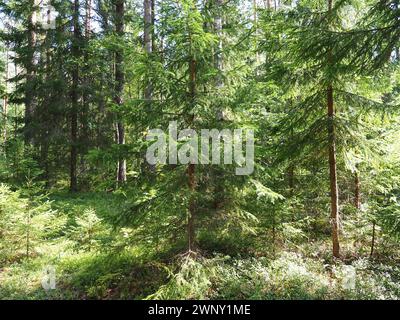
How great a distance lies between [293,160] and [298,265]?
7.96 feet

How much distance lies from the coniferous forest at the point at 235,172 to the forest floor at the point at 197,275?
3cm

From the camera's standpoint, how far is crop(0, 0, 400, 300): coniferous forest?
5.74 m

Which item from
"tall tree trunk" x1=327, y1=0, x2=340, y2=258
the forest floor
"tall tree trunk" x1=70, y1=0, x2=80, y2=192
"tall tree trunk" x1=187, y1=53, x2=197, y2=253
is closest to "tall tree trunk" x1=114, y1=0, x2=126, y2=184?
"tall tree trunk" x1=70, y1=0, x2=80, y2=192

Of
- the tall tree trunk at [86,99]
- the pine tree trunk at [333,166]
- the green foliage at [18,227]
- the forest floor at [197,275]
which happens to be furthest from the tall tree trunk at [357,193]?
the tall tree trunk at [86,99]

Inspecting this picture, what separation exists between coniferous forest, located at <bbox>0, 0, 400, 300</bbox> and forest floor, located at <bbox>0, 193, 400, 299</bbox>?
0.03m

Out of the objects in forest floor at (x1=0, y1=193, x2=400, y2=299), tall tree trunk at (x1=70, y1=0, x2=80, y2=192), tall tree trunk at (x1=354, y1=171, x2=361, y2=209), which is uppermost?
tall tree trunk at (x1=70, y1=0, x2=80, y2=192)

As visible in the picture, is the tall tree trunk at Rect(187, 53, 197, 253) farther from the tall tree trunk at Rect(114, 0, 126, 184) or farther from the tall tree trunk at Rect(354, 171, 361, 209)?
the tall tree trunk at Rect(114, 0, 126, 184)

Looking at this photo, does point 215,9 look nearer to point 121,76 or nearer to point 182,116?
point 182,116

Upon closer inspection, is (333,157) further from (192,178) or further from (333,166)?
(192,178)

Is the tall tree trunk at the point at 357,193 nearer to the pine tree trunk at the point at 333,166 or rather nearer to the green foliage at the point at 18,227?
the pine tree trunk at the point at 333,166

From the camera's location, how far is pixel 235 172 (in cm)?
600

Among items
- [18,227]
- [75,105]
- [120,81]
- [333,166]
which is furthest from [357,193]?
[75,105]
